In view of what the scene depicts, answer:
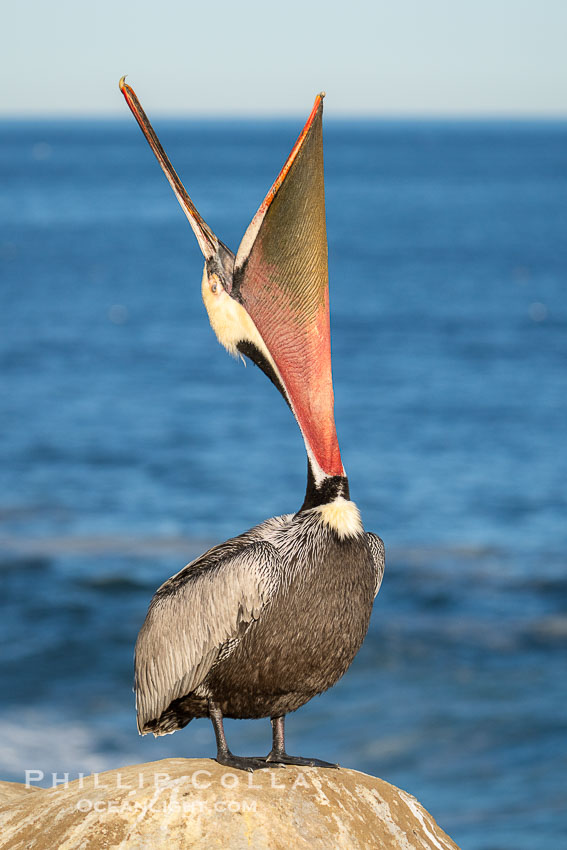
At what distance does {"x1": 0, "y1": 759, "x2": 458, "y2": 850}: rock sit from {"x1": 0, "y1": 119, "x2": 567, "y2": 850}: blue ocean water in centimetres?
995

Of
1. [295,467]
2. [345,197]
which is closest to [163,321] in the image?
[295,467]

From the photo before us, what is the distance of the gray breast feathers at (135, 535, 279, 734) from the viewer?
6223 millimetres

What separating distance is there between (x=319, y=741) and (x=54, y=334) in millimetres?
39347

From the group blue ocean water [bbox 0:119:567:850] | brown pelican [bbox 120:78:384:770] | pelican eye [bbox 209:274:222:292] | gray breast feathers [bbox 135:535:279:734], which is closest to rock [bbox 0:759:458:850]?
brown pelican [bbox 120:78:384:770]

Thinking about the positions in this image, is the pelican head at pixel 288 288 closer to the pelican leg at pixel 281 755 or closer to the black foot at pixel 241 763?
the pelican leg at pixel 281 755

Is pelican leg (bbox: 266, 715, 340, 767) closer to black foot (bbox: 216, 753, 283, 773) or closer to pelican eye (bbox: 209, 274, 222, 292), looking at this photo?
black foot (bbox: 216, 753, 283, 773)

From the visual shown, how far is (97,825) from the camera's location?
6.21 m

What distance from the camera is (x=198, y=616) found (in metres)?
6.41

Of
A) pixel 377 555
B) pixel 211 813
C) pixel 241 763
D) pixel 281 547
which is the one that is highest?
pixel 377 555

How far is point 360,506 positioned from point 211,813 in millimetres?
20831

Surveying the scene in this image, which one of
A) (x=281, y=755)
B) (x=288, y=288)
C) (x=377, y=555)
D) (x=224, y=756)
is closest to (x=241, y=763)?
(x=224, y=756)

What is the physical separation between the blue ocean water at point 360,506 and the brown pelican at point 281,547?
418 inches

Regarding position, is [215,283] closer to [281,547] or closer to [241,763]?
[281,547]

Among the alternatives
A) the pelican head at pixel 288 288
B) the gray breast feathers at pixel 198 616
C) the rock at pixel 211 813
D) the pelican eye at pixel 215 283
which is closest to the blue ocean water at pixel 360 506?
the rock at pixel 211 813
